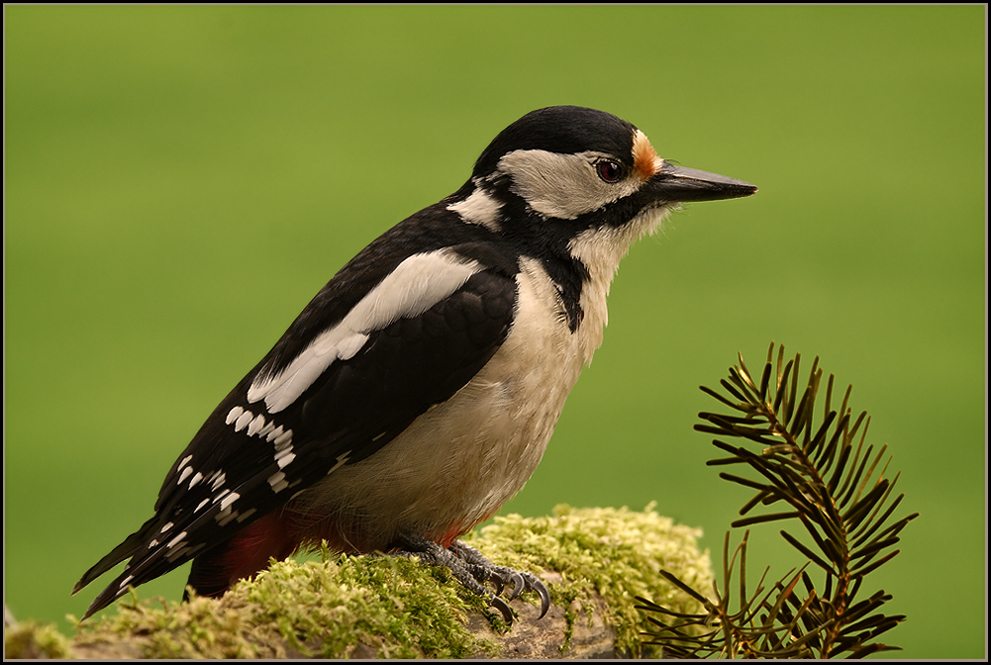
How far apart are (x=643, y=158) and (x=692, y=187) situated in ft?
0.38

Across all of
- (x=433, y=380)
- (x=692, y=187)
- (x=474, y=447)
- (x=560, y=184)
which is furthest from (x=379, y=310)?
(x=692, y=187)

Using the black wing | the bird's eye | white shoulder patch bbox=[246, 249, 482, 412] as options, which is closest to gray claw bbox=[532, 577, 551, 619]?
the black wing

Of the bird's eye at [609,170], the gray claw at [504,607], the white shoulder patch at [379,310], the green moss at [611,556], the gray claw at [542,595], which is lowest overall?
the gray claw at [504,607]

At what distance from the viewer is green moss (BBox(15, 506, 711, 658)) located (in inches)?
39.9

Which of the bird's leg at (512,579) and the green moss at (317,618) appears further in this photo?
the bird's leg at (512,579)

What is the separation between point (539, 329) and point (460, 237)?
0.25 metres

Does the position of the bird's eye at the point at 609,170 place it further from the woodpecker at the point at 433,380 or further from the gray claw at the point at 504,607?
the gray claw at the point at 504,607

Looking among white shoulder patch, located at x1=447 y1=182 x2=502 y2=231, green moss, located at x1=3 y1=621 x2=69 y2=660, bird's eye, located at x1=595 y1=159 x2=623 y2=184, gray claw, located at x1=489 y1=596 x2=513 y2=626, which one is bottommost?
green moss, located at x1=3 y1=621 x2=69 y2=660

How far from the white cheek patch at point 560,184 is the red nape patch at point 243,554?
29.7 inches

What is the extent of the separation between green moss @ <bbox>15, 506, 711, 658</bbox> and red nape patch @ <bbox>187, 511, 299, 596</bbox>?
11cm

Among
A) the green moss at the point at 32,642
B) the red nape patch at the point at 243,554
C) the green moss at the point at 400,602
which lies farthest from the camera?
the red nape patch at the point at 243,554

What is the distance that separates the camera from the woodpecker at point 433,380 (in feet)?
4.73

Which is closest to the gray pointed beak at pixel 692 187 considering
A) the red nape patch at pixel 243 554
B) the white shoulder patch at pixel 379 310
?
the white shoulder patch at pixel 379 310

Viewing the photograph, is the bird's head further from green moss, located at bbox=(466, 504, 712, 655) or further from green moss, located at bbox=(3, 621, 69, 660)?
green moss, located at bbox=(3, 621, 69, 660)
